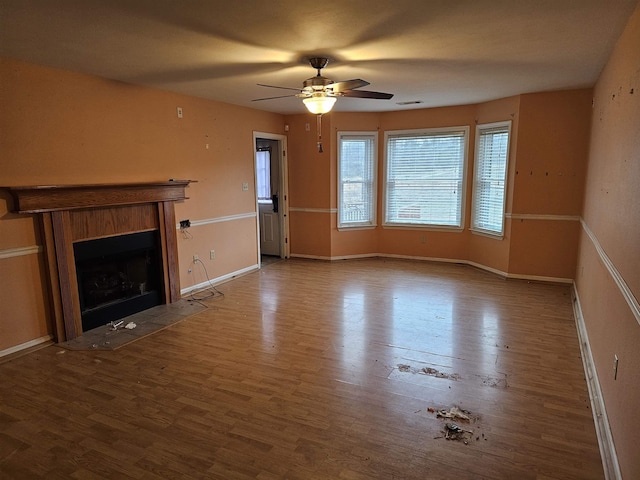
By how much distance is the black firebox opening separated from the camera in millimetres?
3893

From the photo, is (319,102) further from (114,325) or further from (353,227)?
(353,227)

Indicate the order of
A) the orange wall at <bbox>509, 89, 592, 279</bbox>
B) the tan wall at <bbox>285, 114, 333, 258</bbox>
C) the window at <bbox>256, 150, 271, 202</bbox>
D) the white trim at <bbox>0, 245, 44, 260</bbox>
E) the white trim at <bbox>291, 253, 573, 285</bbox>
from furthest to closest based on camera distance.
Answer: the window at <bbox>256, 150, 271, 202</bbox>
the tan wall at <bbox>285, 114, 333, 258</bbox>
the white trim at <bbox>291, 253, 573, 285</bbox>
the orange wall at <bbox>509, 89, 592, 279</bbox>
the white trim at <bbox>0, 245, 44, 260</bbox>

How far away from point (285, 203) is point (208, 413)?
190 inches

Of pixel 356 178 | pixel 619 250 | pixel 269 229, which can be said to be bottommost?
pixel 269 229

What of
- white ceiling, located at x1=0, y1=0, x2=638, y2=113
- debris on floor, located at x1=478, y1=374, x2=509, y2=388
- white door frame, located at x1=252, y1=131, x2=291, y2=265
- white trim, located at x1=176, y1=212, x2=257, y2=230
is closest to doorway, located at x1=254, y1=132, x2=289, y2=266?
white door frame, located at x1=252, y1=131, x2=291, y2=265

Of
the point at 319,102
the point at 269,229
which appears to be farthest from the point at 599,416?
the point at 269,229

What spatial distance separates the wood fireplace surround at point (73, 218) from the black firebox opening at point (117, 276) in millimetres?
102

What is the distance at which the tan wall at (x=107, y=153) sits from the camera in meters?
3.31

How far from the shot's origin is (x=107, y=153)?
402 centimetres

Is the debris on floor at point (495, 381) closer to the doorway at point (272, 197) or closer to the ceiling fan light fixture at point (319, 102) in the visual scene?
the ceiling fan light fixture at point (319, 102)

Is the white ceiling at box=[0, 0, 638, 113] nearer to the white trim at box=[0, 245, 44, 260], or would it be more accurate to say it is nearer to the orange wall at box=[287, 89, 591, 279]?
the orange wall at box=[287, 89, 591, 279]

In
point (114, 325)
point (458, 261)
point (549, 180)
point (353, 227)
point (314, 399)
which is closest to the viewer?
point (314, 399)

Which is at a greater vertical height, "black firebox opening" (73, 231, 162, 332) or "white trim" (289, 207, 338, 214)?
"white trim" (289, 207, 338, 214)

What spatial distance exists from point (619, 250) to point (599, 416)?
1.03m
